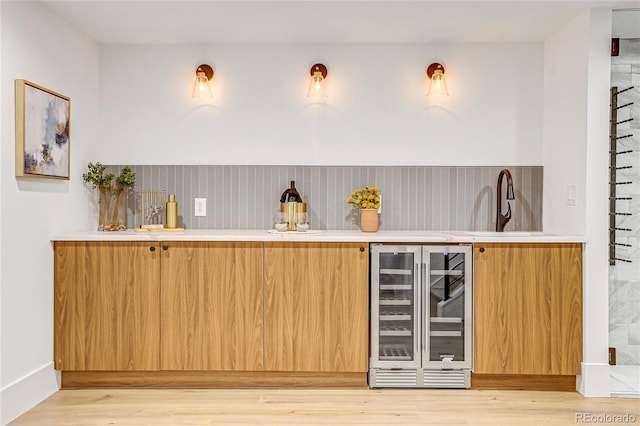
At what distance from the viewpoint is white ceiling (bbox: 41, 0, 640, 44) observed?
3.06 m

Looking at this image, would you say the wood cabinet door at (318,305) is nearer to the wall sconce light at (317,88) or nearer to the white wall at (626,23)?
the wall sconce light at (317,88)

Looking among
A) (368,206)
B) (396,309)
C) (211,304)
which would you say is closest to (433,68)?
(368,206)

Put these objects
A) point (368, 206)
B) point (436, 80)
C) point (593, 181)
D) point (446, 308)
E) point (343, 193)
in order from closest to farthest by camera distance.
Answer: point (593, 181) < point (446, 308) < point (368, 206) < point (436, 80) < point (343, 193)

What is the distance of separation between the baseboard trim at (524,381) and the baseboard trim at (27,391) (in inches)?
97.2

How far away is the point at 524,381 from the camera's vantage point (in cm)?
329

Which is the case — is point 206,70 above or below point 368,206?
above

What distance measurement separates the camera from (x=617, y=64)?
369 centimetres

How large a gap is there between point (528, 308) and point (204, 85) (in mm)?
2540

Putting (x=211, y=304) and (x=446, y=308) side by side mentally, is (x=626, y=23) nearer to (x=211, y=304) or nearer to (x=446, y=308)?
(x=446, y=308)

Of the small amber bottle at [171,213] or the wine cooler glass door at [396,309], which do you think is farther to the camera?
the small amber bottle at [171,213]

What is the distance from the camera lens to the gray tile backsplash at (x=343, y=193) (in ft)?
12.6

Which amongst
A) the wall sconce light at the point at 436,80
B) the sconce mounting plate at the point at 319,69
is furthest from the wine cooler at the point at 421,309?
the sconce mounting plate at the point at 319,69

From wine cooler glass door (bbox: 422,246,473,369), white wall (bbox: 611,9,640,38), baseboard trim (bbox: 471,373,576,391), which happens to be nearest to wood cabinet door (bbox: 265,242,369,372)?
wine cooler glass door (bbox: 422,246,473,369)

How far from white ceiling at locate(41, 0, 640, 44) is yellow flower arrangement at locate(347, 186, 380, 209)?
1.02 m
